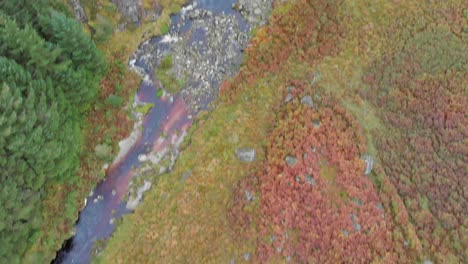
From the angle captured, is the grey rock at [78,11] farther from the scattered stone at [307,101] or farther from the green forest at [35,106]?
the scattered stone at [307,101]

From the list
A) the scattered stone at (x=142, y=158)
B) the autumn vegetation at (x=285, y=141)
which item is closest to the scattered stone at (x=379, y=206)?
the autumn vegetation at (x=285, y=141)

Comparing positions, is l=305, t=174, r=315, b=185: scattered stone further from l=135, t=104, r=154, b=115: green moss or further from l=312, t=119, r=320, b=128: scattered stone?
l=135, t=104, r=154, b=115: green moss

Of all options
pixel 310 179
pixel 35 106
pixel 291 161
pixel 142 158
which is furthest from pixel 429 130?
pixel 35 106

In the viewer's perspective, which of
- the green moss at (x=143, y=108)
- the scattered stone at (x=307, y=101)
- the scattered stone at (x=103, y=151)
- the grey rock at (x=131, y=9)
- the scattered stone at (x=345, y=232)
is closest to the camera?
the scattered stone at (x=345, y=232)

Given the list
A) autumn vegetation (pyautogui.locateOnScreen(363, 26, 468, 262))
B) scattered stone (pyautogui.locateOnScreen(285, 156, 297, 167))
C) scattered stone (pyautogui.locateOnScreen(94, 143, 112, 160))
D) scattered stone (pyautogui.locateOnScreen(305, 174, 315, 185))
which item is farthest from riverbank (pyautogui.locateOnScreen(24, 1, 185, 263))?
autumn vegetation (pyautogui.locateOnScreen(363, 26, 468, 262))

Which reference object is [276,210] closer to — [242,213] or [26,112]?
[242,213]

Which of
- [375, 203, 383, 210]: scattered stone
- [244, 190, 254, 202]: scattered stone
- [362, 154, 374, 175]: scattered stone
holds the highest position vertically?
[244, 190, 254, 202]: scattered stone
